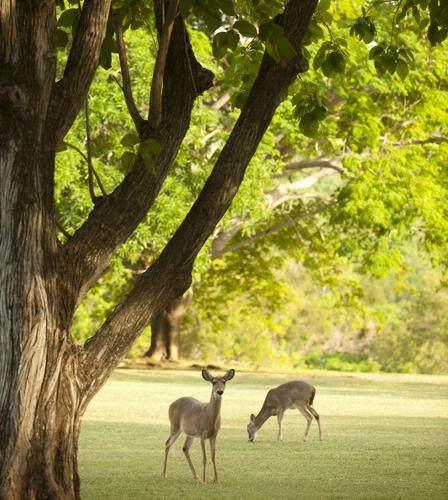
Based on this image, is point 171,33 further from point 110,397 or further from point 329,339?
point 329,339

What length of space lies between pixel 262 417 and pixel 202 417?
17.7 ft

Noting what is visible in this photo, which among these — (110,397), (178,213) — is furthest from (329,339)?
(110,397)

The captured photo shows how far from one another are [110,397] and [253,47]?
18.0 meters

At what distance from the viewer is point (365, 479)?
12766 millimetres

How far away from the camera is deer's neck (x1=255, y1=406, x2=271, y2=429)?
684 inches

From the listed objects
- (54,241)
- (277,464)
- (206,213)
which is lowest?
(277,464)

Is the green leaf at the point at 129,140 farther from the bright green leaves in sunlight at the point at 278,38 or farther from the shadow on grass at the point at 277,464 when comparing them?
the shadow on grass at the point at 277,464

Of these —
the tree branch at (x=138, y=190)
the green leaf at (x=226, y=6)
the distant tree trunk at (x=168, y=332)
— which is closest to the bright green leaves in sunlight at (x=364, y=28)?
the tree branch at (x=138, y=190)

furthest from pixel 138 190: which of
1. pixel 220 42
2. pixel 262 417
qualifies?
pixel 262 417

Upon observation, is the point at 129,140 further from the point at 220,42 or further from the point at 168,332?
the point at 168,332

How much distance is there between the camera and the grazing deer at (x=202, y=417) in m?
12.1

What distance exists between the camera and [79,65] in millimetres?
8648

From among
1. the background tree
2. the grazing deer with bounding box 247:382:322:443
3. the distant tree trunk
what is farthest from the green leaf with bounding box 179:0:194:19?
the distant tree trunk

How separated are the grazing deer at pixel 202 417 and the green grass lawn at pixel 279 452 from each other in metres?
0.40
